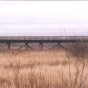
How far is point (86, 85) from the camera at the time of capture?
6.74 m

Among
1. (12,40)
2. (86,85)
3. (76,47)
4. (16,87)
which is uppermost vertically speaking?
(16,87)

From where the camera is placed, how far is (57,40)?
118 feet

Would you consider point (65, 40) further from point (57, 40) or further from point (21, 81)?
point (21, 81)

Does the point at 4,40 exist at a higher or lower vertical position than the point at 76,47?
lower

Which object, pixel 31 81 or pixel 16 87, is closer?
pixel 16 87

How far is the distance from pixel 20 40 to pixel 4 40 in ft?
7.89

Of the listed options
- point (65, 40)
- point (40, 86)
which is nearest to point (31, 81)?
point (40, 86)

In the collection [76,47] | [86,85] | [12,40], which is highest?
[86,85]

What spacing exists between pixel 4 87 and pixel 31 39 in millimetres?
30564

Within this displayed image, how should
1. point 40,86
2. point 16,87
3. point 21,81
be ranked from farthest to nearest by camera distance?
point 21,81 < point 40,86 < point 16,87

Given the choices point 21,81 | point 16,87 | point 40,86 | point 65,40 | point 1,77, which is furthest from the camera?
point 65,40

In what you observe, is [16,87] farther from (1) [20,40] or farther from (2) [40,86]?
(1) [20,40]

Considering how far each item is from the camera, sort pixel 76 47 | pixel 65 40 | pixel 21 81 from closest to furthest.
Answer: pixel 21 81 < pixel 76 47 < pixel 65 40

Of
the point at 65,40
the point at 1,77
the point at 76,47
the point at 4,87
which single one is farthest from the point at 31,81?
the point at 65,40
